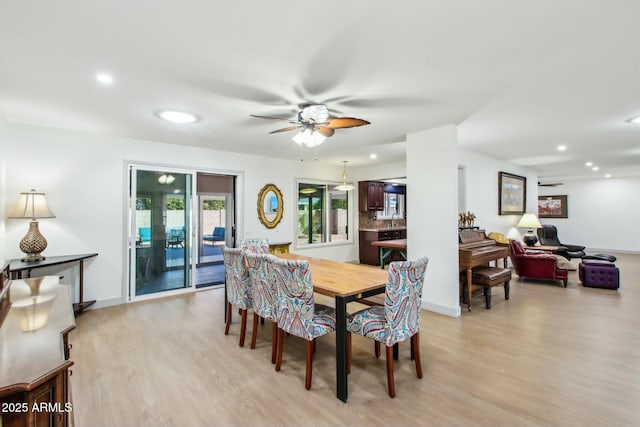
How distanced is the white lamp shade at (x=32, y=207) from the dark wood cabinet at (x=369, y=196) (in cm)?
590

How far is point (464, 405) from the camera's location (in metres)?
2.13

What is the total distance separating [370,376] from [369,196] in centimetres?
559

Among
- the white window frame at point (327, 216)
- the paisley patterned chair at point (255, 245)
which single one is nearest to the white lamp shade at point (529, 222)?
the white window frame at point (327, 216)

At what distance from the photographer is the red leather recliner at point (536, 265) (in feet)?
18.0

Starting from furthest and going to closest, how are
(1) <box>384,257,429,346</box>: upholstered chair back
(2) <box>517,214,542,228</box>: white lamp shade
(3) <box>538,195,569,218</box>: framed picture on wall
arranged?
(3) <box>538,195,569,218</box>: framed picture on wall, (2) <box>517,214,542,228</box>: white lamp shade, (1) <box>384,257,429,346</box>: upholstered chair back

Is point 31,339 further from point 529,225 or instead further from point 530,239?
point 530,239

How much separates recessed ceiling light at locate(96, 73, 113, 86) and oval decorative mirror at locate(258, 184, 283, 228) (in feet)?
11.3

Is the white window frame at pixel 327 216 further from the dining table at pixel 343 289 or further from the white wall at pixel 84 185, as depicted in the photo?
the dining table at pixel 343 289

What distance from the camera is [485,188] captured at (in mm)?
6152

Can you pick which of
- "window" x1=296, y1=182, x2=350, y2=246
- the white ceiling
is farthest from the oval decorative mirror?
the white ceiling

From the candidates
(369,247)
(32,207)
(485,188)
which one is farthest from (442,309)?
(32,207)

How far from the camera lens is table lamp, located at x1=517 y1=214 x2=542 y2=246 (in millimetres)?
6855

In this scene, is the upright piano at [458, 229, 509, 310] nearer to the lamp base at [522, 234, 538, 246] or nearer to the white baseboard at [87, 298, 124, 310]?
the lamp base at [522, 234, 538, 246]

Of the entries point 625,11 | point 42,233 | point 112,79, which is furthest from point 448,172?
point 42,233
